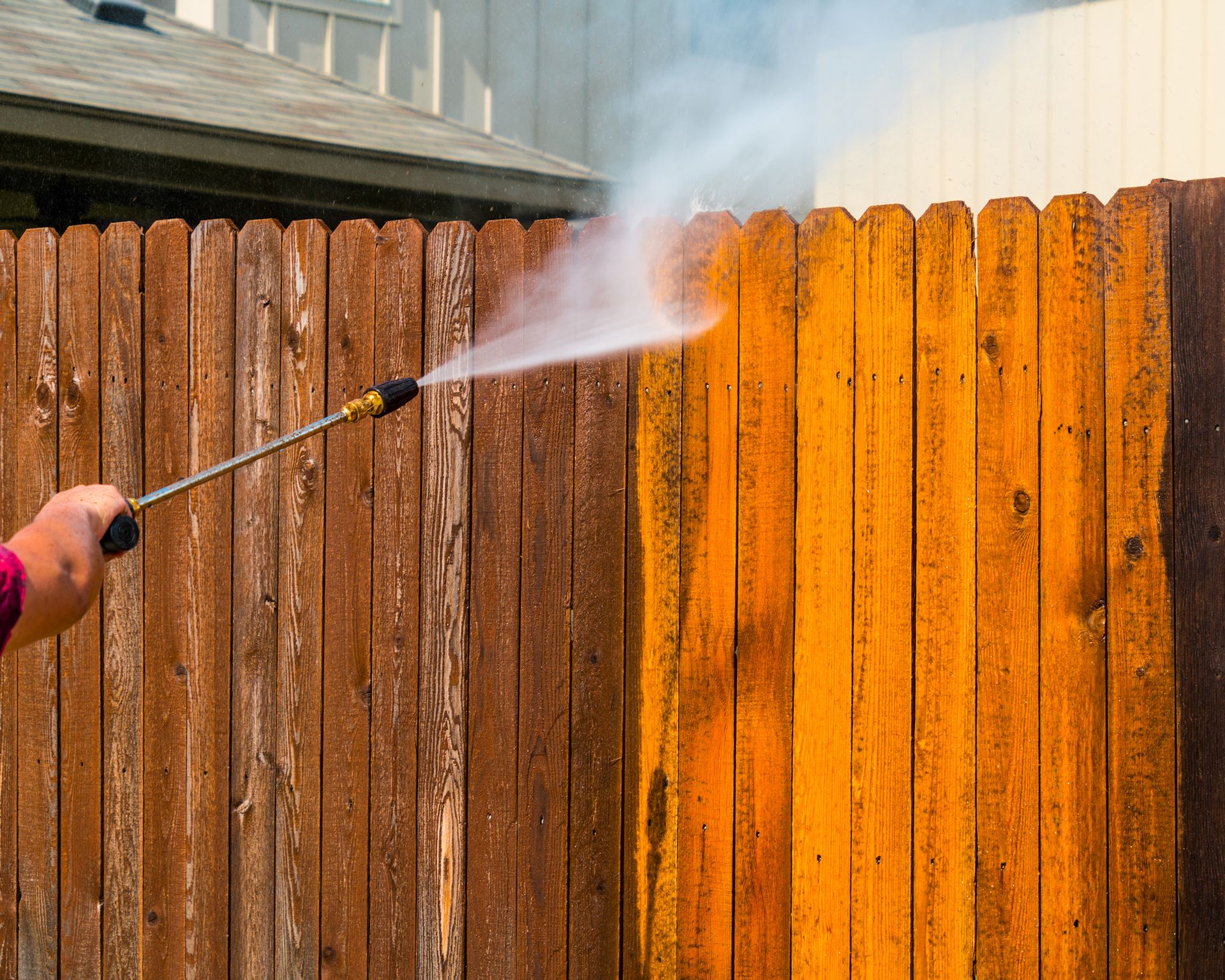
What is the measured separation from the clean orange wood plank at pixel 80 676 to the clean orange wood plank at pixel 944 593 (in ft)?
8.08

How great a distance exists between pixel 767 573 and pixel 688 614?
0.23 metres

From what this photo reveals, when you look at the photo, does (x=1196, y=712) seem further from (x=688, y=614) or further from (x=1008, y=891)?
(x=688, y=614)

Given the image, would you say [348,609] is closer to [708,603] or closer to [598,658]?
[598,658]

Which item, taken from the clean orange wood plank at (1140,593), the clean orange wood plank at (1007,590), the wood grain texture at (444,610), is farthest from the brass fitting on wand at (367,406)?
the clean orange wood plank at (1140,593)

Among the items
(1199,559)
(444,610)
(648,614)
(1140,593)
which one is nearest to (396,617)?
(444,610)

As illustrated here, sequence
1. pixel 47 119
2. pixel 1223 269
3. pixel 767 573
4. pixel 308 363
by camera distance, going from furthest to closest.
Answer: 1. pixel 47 119
2. pixel 308 363
3. pixel 767 573
4. pixel 1223 269

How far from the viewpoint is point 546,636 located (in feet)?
10.9

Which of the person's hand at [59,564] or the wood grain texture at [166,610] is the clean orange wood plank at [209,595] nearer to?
the wood grain texture at [166,610]

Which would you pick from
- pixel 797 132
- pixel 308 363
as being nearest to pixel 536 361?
pixel 308 363

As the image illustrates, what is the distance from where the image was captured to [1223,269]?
2693mm

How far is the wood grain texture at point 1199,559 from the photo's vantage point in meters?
2.69

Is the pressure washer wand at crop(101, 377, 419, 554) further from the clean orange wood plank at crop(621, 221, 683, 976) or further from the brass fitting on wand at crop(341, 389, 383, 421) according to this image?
the clean orange wood plank at crop(621, 221, 683, 976)

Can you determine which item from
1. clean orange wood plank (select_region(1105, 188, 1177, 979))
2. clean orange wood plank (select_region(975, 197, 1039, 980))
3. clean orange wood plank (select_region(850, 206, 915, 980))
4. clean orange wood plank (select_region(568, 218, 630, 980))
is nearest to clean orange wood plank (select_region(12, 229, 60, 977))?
clean orange wood plank (select_region(568, 218, 630, 980))

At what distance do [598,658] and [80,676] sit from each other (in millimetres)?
1720
